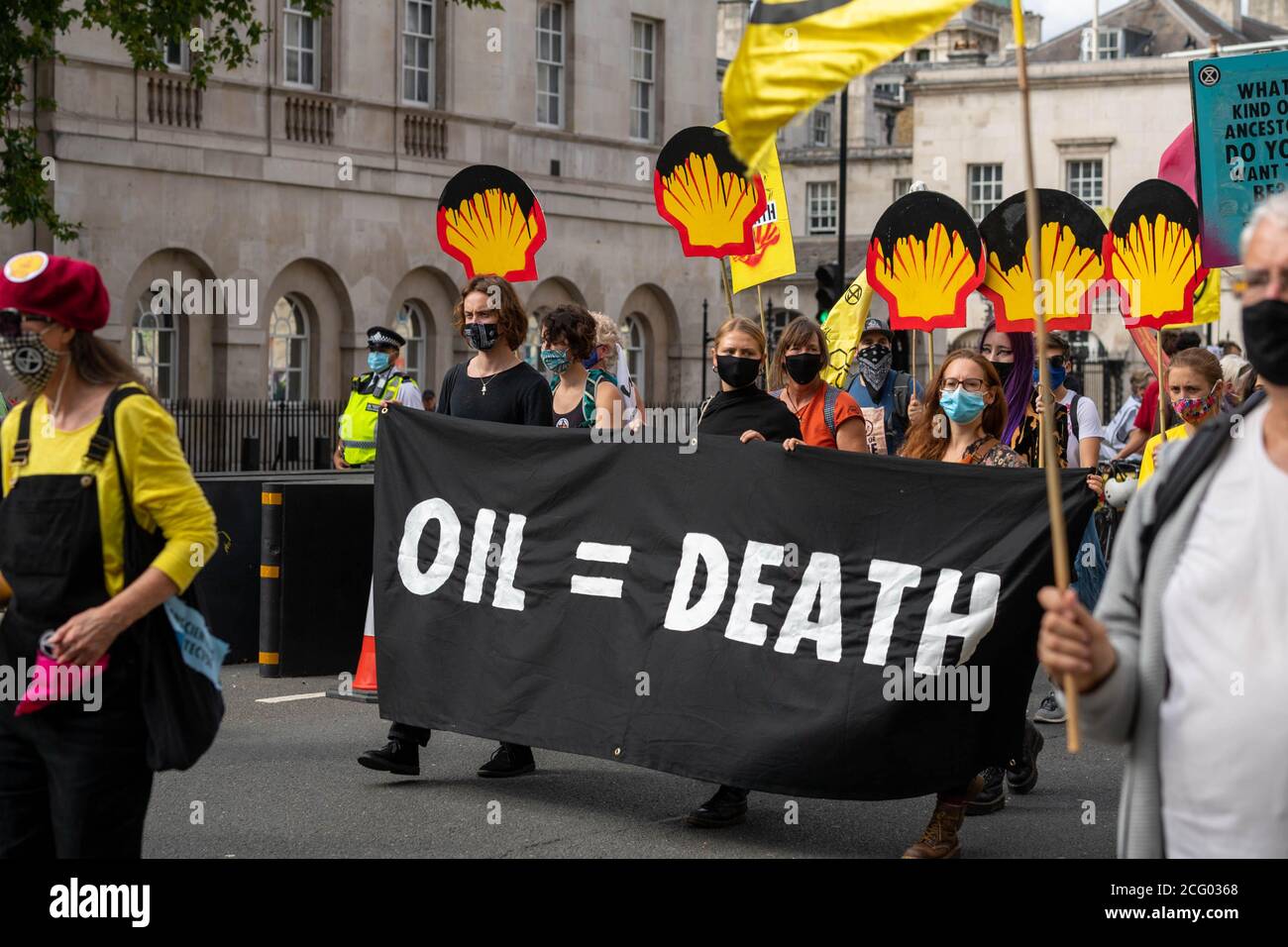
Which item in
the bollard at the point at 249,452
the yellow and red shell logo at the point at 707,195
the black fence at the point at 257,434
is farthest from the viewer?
the black fence at the point at 257,434

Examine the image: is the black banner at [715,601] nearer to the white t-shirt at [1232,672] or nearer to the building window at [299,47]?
the white t-shirt at [1232,672]

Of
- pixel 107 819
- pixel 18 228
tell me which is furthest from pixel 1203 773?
pixel 18 228

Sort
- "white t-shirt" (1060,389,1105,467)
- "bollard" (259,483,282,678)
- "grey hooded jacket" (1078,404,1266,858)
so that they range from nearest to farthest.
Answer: "grey hooded jacket" (1078,404,1266,858), "bollard" (259,483,282,678), "white t-shirt" (1060,389,1105,467)

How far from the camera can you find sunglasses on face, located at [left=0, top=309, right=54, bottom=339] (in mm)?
4523

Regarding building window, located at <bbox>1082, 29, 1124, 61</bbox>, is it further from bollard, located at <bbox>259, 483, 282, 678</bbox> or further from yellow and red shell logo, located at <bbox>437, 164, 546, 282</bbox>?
bollard, located at <bbox>259, 483, 282, 678</bbox>

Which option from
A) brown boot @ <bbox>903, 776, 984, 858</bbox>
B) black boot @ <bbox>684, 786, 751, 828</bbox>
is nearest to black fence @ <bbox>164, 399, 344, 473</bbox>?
black boot @ <bbox>684, 786, 751, 828</bbox>

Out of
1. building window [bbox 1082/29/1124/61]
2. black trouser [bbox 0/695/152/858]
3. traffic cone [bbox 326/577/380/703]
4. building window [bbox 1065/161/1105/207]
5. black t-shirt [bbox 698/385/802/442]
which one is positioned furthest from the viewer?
building window [bbox 1082/29/1124/61]

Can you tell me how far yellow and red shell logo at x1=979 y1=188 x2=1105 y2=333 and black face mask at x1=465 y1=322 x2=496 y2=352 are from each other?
3.16 metres

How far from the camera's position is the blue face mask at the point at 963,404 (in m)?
7.38

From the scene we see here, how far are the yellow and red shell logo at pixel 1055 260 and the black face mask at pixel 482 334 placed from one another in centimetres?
316

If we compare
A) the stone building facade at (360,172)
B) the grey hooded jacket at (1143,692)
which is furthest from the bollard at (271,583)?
the stone building facade at (360,172)

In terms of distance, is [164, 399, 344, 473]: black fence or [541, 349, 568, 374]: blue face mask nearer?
[541, 349, 568, 374]: blue face mask

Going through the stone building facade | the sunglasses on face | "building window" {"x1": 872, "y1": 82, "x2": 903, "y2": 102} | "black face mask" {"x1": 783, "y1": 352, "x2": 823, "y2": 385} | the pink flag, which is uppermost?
"building window" {"x1": 872, "y1": 82, "x2": 903, "y2": 102}

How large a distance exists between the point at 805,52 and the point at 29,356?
1986 mm
